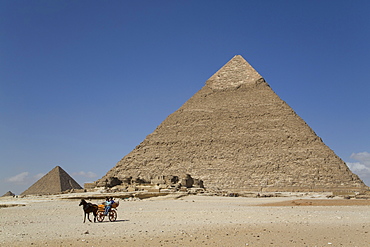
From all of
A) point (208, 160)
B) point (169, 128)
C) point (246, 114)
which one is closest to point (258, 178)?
point (208, 160)

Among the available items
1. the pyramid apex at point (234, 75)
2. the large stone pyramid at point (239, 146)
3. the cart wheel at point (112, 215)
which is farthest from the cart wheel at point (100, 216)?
the pyramid apex at point (234, 75)

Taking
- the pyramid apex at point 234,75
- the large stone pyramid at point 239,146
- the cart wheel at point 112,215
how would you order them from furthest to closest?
1. the pyramid apex at point 234,75
2. the large stone pyramid at point 239,146
3. the cart wheel at point 112,215

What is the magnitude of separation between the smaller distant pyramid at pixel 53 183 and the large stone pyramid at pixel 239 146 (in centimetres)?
624

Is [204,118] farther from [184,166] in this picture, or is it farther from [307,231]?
[307,231]

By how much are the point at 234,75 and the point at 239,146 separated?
16337mm

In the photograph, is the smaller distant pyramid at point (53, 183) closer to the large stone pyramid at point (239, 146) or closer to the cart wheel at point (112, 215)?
the large stone pyramid at point (239, 146)

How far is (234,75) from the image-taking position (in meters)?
71.8

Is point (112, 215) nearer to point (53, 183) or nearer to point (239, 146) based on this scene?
point (53, 183)

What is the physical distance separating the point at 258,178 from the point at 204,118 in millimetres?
16686

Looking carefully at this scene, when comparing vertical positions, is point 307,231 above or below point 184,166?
below

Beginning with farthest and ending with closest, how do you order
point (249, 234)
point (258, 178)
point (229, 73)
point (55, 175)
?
point (229, 73)
point (258, 178)
point (55, 175)
point (249, 234)

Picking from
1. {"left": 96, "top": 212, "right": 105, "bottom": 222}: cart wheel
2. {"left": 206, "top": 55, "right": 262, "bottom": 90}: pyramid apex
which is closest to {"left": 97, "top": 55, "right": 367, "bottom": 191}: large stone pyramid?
{"left": 206, "top": 55, "right": 262, "bottom": 90}: pyramid apex

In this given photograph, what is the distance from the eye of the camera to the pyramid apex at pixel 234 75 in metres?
70.3

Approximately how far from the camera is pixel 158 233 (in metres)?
8.17
